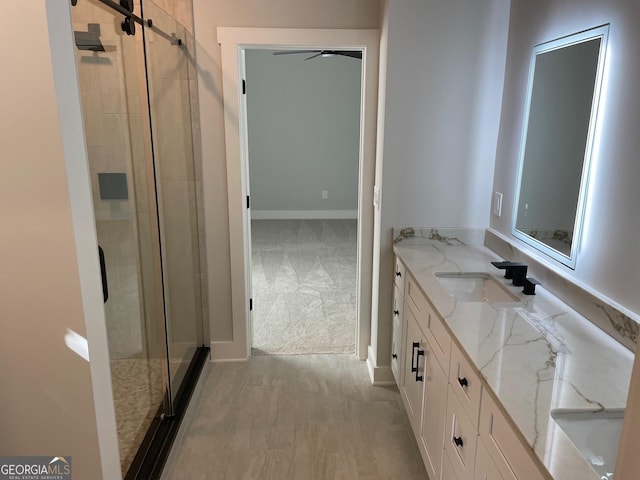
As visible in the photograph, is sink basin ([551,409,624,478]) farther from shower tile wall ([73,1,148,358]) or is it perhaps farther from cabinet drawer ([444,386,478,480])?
shower tile wall ([73,1,148,358])

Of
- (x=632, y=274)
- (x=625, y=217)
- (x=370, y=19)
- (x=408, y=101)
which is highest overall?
Result: (x=370, y=19)

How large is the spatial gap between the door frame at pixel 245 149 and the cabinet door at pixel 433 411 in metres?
1.08

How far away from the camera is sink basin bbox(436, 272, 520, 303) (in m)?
2.21

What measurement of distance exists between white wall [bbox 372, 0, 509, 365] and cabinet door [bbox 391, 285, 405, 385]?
0.19 m

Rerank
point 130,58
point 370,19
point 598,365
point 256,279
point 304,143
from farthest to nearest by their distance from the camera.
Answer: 1. point 304,143
2. point 256,279
3. point 370,19
4. point 130,58
5. point 598,365

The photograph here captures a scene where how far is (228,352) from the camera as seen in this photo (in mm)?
3164


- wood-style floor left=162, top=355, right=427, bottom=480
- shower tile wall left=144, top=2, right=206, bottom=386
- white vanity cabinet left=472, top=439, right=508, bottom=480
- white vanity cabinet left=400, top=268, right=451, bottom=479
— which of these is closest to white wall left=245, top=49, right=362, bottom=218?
shower tile wall left=144, top=2, right=206, bottom=386

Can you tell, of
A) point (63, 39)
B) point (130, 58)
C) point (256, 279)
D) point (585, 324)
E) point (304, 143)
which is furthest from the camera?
point (304, 143)

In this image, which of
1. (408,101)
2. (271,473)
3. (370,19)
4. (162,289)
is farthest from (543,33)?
(271,473)

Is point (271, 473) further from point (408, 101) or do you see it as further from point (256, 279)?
point (256, 279)

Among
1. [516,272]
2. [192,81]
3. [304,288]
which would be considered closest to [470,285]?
[516,272]

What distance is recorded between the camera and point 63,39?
121 cm

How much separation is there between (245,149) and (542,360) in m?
2.10

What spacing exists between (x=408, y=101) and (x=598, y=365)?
1.61 meters
